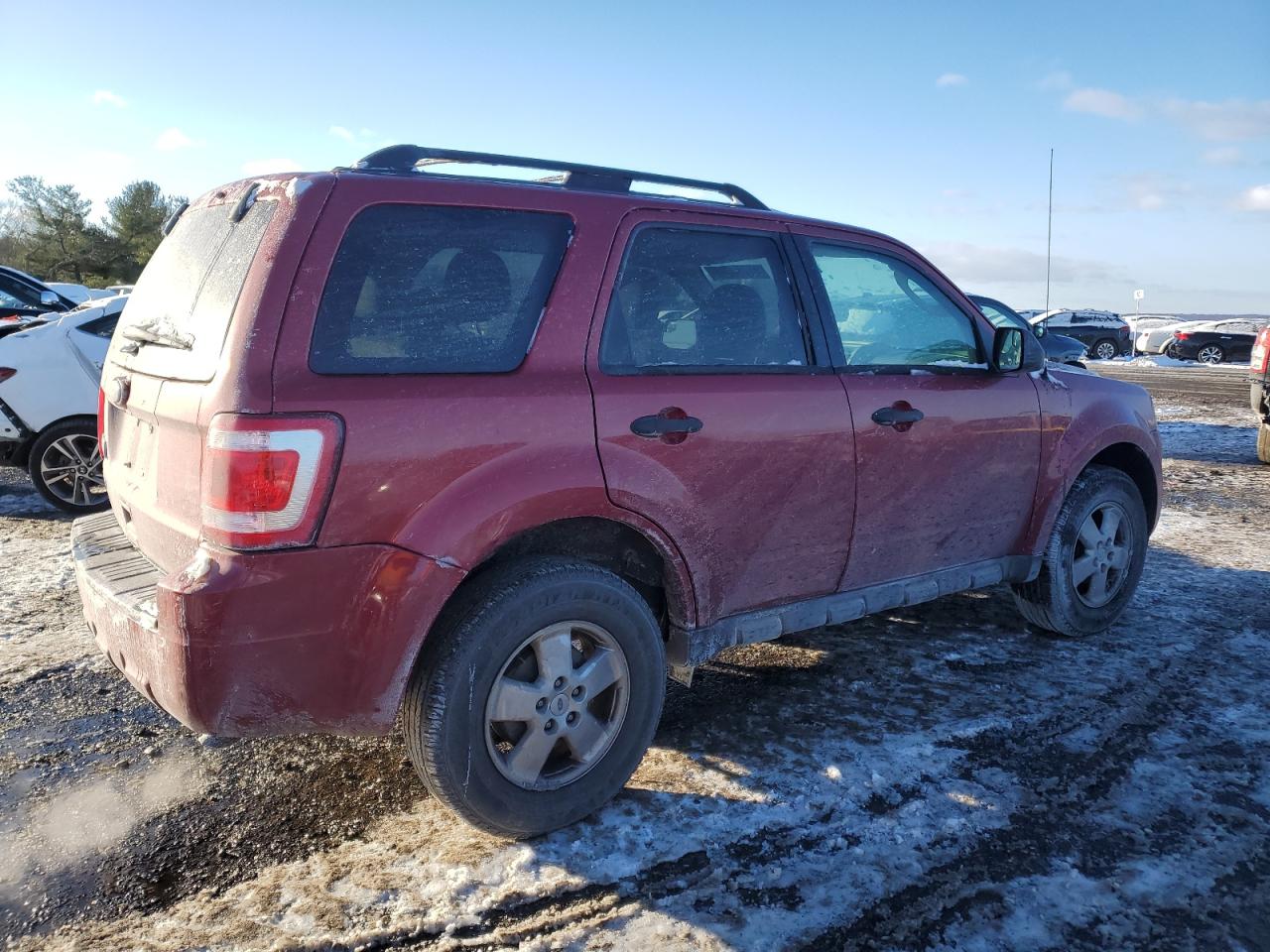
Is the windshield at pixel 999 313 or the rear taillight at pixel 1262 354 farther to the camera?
the rear taillight at pixel 1262 354

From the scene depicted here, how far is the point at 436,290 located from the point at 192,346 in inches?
26.7

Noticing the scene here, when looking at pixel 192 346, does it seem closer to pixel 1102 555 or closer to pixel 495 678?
pixel 495 678

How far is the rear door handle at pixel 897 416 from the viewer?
3.53m

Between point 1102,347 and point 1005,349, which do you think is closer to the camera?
point 1005,349

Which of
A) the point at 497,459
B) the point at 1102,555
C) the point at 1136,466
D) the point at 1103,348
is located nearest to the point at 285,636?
the point at 497,459

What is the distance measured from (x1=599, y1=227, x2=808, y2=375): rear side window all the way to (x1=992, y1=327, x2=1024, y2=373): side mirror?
1.09 m

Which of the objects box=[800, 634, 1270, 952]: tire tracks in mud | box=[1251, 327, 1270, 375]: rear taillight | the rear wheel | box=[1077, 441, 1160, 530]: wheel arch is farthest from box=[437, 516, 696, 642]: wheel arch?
the rear wheel

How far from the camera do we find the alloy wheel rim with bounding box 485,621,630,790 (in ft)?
9.05

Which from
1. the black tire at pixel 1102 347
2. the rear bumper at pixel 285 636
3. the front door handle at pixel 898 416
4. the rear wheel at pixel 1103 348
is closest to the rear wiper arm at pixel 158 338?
the rear bumper at pixel 285 636

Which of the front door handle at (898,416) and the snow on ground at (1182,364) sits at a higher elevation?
the snow on ground at (1182,364)

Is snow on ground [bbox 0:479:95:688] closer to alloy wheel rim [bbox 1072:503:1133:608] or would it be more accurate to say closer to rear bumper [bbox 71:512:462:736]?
rear bumper [bbox 71:512:462:736]

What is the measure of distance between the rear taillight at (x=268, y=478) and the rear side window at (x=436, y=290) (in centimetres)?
20

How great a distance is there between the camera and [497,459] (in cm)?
263

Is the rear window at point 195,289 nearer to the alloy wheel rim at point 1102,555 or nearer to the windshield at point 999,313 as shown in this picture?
the alloy wheel rim at point 1102,555
